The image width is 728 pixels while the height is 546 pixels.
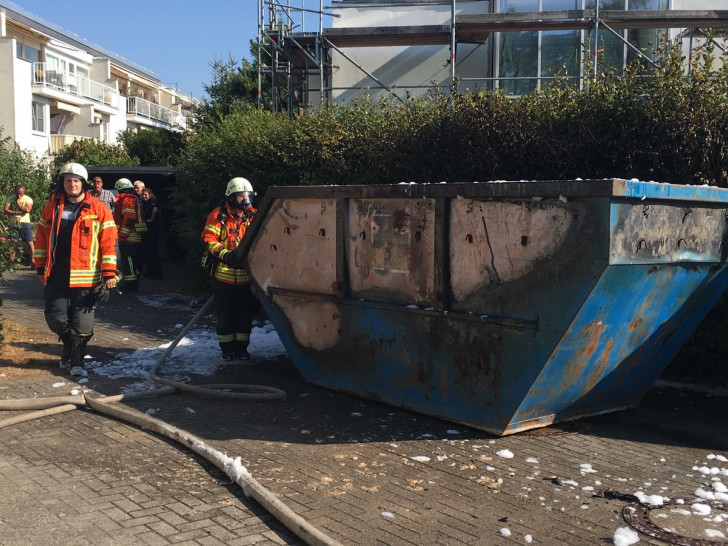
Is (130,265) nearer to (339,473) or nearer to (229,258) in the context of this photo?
(229,258)

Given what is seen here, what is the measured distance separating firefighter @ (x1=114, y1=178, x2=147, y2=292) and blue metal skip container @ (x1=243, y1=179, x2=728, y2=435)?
21.0 feet

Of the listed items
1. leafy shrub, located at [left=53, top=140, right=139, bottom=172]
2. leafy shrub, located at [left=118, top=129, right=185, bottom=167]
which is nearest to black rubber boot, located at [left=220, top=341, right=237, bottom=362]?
leafy shrub, located at [left=118, top=129, right=185, bottom=167]

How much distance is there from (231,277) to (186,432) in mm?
2344

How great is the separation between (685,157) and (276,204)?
3451 millimetres

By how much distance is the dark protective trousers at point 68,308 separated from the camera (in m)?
6.63

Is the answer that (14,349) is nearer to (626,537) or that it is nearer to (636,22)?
(626,537)

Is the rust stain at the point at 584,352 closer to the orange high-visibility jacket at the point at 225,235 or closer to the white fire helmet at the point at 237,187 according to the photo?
the orange high-visibility jacket at the point at 225,235

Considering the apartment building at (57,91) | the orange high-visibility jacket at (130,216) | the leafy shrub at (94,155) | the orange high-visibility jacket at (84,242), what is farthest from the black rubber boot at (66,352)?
the apartment building at (57,91)

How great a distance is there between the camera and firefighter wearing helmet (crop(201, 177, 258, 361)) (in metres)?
7.06

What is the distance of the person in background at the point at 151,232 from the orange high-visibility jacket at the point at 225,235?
18.8 feet

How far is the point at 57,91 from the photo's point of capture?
37.9m

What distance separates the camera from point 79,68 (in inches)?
1772

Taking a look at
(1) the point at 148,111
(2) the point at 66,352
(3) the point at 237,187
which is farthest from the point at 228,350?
(1) the point at 148,111

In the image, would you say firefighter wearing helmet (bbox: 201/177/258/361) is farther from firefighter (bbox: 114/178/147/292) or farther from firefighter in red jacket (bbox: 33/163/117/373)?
firefighter (bbox: 114/178/147/292)
